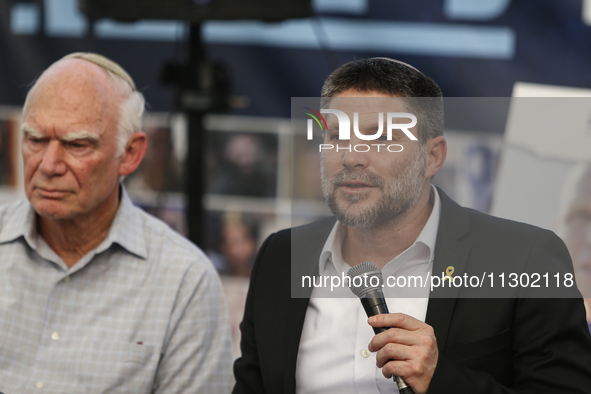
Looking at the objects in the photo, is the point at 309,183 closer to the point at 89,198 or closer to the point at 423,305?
the point at 423,305

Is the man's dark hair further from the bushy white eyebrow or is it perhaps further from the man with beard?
the bushy white eyebrow

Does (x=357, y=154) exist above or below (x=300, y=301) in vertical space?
above

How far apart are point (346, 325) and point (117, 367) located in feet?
2.13

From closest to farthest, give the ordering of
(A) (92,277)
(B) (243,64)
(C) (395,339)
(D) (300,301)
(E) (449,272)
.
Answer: (C) (395,339) → (E) (449,272) → (D) (300,301) → (A) (92,277) → (B) (243,64)

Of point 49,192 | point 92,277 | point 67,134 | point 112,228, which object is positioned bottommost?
point 92,277

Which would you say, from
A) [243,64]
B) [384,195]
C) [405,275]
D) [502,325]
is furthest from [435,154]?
[243,64]

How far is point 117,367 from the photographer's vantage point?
4.78ft

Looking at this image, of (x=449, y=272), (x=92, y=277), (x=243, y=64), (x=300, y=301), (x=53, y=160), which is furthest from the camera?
(x=243, y=64)

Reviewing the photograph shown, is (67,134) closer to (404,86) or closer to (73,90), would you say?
(73,90)

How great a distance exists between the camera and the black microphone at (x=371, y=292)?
936 mm

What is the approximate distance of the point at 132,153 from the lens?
163cm

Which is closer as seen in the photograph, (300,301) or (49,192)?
(300,301)

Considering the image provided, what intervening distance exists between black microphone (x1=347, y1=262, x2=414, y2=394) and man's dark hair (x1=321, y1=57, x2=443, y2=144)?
0.22 m

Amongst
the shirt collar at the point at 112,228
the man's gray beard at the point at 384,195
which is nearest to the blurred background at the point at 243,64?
the shirt collar at the point at 112,228
